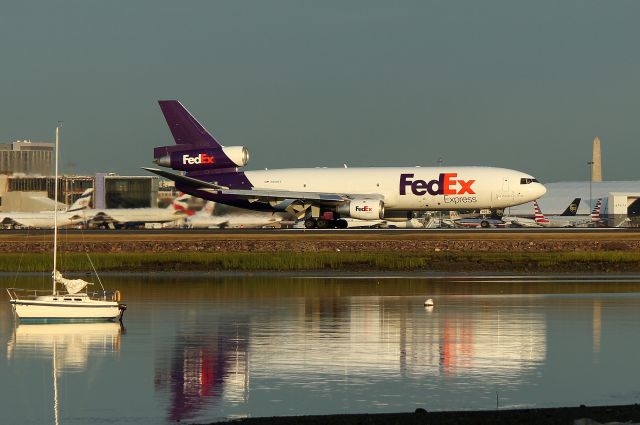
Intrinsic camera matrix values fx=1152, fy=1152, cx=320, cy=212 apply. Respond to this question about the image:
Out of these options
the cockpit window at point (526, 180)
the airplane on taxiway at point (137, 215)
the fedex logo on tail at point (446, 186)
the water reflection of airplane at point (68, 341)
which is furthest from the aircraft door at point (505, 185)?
the water reflection of airplane at point (68, 341)

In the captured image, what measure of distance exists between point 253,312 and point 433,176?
43429mm

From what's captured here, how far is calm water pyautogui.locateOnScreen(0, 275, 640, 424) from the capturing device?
81.8ft

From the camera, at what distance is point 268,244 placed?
72562 millimetres

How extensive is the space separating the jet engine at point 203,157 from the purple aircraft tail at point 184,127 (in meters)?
0.59

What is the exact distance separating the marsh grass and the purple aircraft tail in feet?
75.2

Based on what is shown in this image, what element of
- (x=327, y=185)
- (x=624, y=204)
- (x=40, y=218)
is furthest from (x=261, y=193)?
(x=624, y=204)

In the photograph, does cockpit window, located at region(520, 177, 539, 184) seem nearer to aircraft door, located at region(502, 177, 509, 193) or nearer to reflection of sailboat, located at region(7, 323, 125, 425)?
aircraft door, located at region(502, 177, 509, 193)

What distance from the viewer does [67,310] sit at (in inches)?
1586

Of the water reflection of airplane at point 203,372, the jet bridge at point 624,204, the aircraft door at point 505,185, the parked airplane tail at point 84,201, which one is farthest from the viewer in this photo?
the jet bridge at point 624,204

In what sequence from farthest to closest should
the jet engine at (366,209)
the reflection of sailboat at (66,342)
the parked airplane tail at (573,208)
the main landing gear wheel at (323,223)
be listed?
the parked airplane tail at (573,208), the main landing gear wheel at (323,223), the jet engine at (366,209), the reflection of sailboat at (66,342)

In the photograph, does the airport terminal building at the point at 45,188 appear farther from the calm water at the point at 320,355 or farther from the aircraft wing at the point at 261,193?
the calm water at the point at 320,355

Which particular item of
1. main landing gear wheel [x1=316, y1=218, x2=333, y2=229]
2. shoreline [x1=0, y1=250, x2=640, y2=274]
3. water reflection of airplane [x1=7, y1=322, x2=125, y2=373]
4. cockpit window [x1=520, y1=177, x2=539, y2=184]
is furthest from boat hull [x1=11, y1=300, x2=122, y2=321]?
cockpit window [x1=520, y1=177, x2=539, y2=184]

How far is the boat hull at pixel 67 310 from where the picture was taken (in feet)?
131

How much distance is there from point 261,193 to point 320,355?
53.8 meters
